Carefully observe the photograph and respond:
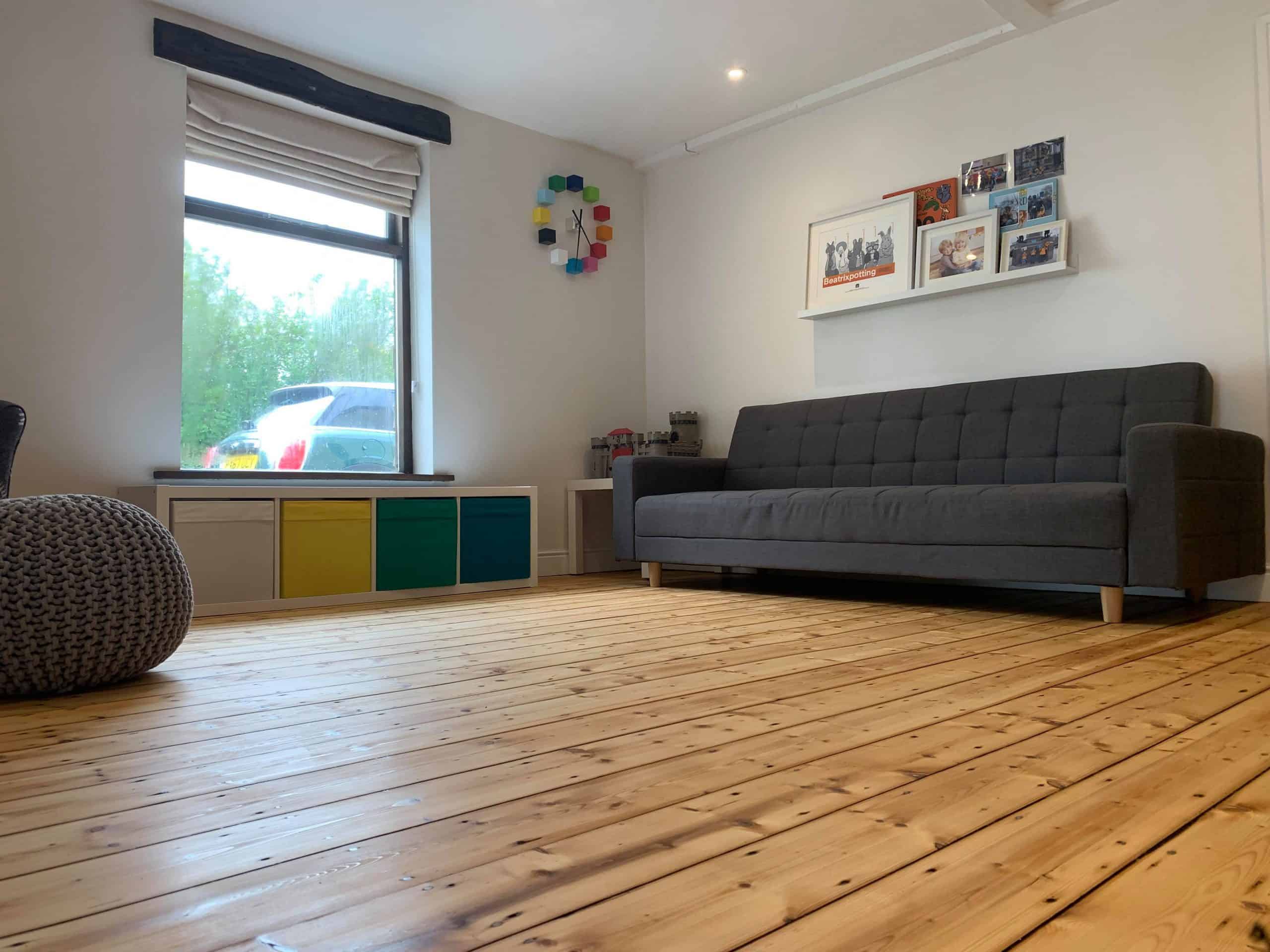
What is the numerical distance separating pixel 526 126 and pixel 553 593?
2.66 m

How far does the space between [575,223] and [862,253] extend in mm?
1724

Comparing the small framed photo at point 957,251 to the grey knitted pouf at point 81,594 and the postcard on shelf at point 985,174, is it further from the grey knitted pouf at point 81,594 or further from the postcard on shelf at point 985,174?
the grey knitted pouf at point 81,594

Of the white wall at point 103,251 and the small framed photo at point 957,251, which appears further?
the small framed photo at point 957,251

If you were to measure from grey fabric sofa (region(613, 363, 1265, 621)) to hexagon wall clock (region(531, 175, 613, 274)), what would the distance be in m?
1.37

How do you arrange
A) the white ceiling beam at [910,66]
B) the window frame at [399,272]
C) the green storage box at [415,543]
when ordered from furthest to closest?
the window frame at [399,272], the green storage box at [415,543], the white ceiling beam at [910,66]

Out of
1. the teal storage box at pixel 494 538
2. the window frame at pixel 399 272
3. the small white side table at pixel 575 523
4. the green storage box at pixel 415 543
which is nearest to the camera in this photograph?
the green storage box at pixel 415 543

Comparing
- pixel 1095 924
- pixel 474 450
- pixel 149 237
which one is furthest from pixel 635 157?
pixel 1095 924

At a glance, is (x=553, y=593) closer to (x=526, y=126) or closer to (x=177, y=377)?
(x=177, y=377)

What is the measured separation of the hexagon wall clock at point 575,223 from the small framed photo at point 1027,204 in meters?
2.24

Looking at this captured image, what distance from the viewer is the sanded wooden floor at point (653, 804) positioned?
0.82 m

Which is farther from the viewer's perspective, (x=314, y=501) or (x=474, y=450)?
(x=474, y=450)

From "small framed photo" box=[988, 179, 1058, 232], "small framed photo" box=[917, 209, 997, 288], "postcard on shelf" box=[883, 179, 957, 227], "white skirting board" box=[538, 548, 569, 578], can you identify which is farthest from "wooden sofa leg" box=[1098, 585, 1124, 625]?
"white skirting board" box=[538, 548, 569, 578]

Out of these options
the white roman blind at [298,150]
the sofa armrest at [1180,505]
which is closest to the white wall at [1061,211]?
the sofa armrest at [1180,505]

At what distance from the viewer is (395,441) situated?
4.70 metres
